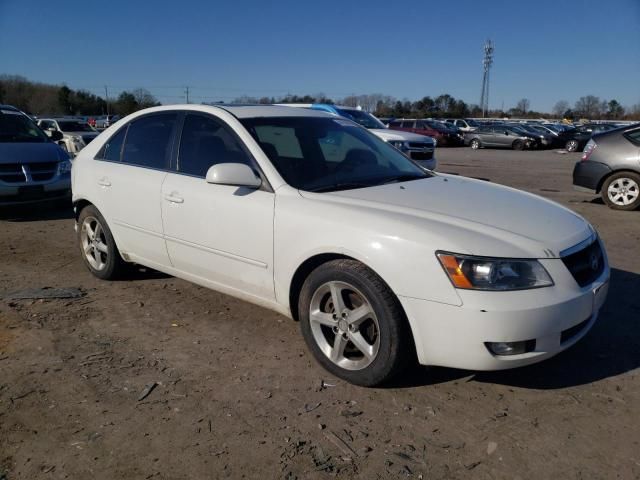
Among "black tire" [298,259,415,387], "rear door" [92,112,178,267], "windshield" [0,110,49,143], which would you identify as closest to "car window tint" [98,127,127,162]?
"rear door" [92,112,178,267]

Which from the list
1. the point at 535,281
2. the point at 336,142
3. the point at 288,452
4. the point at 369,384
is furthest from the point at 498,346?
the point at 336,142

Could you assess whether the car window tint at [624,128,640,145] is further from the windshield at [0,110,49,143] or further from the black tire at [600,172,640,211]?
the windshield at [0,110,49,143]

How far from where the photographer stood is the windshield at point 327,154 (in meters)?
3.71

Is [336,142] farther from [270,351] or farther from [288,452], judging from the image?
[288,452]

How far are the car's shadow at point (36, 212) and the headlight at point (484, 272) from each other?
24.2ft

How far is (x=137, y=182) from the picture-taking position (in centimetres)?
443

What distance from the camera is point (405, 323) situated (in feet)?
9.75

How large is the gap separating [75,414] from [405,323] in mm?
1858

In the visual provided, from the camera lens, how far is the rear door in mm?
4336

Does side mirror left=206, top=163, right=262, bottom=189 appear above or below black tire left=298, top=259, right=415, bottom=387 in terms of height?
above

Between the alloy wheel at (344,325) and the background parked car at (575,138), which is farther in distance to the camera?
the background parked car at (575,138)

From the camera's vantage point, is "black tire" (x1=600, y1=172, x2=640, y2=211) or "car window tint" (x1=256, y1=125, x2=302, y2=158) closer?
"car window tint" (x1=256, y1=125, x2=302, y2=158)

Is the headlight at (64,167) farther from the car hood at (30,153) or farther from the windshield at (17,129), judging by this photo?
the windshield at (17,129)

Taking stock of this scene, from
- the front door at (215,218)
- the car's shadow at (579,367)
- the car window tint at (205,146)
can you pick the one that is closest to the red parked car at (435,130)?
the car window tint at (205,146)
